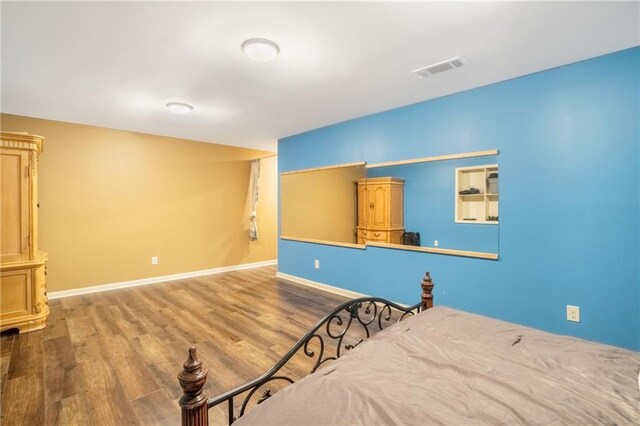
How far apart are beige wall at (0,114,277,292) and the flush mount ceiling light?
3514 mm

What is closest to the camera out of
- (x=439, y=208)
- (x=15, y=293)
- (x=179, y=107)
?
(x=15, y=293)

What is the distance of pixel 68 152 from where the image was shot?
4242 mm

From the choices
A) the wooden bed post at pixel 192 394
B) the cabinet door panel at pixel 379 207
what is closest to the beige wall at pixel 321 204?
the cabinet door panel at pixel 379 207

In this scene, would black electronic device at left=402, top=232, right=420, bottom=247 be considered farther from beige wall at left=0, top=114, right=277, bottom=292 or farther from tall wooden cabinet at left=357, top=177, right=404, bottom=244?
beige wall at left=0, top=114, right=277, bottom=292

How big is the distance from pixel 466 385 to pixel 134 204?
205 inches

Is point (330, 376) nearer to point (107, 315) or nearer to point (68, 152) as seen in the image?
point (107, 315)

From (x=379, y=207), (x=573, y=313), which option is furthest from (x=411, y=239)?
(x=573, y=313)

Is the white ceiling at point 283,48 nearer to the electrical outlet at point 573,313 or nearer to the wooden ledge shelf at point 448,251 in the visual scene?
the wooden ledge shelf at point 448,251

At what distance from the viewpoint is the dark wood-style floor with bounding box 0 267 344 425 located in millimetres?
1895

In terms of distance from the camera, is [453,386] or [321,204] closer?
[453,386]

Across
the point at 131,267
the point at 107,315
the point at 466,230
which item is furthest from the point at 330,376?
the point at 131,267

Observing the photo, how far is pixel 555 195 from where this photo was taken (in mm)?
2613

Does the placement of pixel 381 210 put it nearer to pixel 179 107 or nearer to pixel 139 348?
pixel 179 107

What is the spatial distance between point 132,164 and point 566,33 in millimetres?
5511
